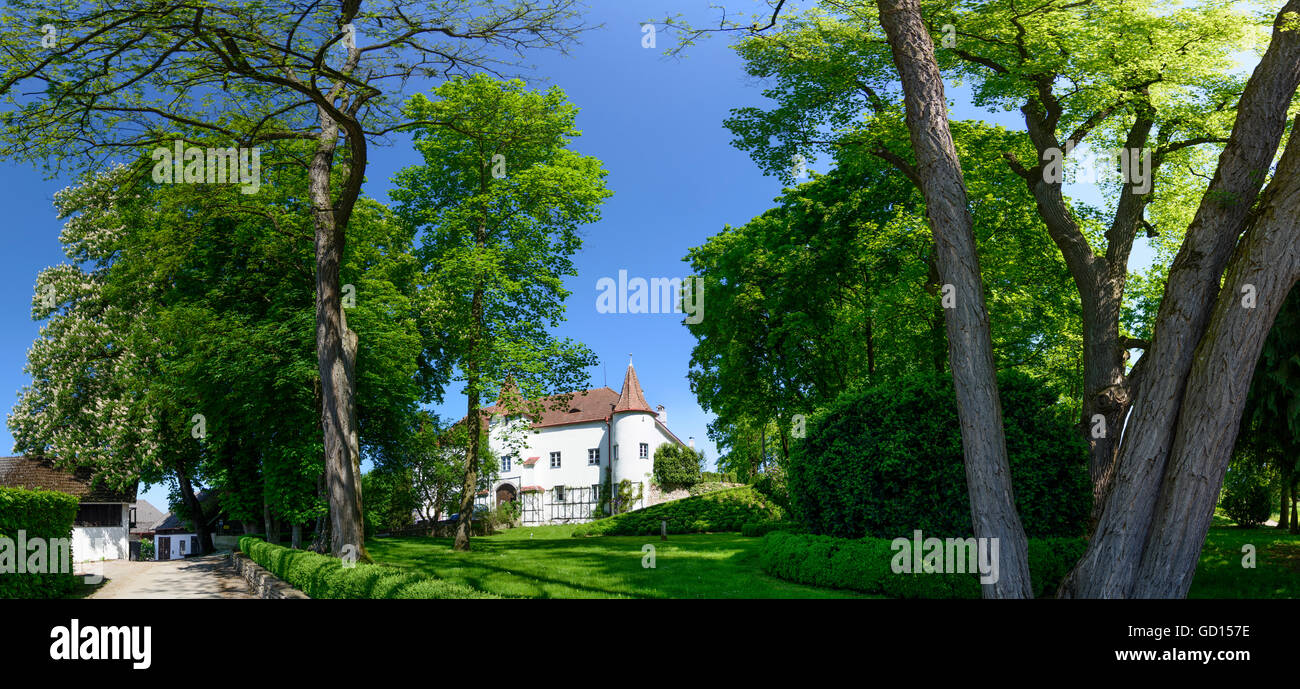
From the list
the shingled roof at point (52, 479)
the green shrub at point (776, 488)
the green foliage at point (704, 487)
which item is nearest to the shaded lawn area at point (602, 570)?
the green shrub at point (776, 488)

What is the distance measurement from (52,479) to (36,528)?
17464 millimetres

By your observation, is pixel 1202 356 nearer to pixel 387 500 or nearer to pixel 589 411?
pixel 387 500

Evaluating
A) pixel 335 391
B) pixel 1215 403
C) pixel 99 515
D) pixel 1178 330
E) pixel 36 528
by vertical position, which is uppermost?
pixel 1178 330

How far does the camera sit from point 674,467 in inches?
1617

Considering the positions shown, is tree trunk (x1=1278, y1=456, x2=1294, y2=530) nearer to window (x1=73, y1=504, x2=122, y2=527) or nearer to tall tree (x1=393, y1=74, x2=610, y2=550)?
tall tree (x1=393, y1=74, x2=610, y2=550)

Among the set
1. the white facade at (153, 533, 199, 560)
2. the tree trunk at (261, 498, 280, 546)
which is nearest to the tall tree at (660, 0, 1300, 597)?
the tree trunk at (261, 498, 280, 546)

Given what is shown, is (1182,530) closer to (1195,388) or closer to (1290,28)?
(1195,388)

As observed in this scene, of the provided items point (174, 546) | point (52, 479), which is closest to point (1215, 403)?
point (52, 479)

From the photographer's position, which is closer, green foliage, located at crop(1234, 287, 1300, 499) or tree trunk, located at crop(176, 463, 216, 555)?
green foliage, located at crop(1234, 287, 1300, 499)

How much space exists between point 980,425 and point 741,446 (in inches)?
1093

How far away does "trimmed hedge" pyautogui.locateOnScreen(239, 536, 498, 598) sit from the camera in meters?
7.84

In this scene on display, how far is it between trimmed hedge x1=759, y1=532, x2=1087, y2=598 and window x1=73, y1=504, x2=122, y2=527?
2780cm

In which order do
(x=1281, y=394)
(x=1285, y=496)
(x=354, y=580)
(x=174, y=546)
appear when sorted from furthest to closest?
(x=174, y=546)
(x=1285, y=496)
(x=1281, y=394)
(x=354, y=580)
